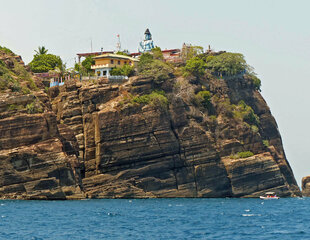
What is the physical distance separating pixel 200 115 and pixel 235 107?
11.5m

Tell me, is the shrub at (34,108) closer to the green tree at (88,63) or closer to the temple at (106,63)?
the temple at (106,63)

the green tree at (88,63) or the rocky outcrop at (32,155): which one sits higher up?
the green tree at (88,63)

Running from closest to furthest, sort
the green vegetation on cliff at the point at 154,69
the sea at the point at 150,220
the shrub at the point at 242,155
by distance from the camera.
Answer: the sea at the point at 150,220, the shrub at the point at 242,155, the green vegetation on cliff at the point at 154,69

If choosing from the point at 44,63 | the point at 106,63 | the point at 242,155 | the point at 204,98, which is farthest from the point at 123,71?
the point at 242,155

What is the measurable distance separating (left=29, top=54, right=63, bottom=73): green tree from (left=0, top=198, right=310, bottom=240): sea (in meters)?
40.4

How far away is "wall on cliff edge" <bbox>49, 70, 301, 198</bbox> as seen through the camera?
339ft

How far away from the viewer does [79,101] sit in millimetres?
109625

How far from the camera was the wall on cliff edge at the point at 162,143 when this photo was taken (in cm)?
10338

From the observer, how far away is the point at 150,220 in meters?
70.1

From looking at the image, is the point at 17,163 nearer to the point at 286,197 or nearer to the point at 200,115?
the point at 200,115

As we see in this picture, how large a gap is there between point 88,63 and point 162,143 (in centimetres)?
2850

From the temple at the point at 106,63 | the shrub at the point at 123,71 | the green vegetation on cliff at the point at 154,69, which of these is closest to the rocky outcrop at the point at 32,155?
the shrub at the point at 123,71

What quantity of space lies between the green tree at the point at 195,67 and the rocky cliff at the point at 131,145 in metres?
2.53

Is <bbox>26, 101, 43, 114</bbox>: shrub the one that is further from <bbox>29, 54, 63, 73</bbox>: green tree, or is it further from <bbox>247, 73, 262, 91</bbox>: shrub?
<bbox>247, 73, 262, 91</bbox>: shrub
